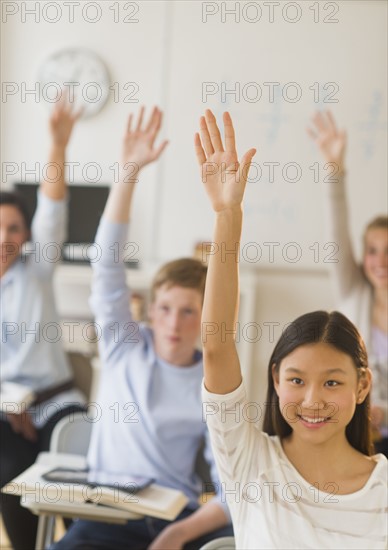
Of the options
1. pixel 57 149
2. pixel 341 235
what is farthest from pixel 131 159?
pixel 341 235

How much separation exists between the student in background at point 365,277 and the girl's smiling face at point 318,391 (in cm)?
73

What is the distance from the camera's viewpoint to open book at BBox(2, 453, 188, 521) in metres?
1.35

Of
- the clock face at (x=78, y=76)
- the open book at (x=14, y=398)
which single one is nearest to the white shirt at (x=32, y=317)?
the open book at (x=14, y=398)

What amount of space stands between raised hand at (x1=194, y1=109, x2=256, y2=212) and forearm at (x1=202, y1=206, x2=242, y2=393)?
0.02 metres

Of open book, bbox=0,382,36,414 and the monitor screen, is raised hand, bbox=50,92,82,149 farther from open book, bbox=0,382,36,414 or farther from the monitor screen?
the monitor screen

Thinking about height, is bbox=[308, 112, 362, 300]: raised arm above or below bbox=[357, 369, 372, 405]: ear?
above

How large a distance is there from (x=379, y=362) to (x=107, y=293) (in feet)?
2.44

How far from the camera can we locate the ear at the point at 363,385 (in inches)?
45.9

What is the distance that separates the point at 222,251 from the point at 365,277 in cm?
110

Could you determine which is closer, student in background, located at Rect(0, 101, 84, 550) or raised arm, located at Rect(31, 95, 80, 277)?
raised arm, located at Rect(31, 95, 80, 277)

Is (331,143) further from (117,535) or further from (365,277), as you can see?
(117,535)

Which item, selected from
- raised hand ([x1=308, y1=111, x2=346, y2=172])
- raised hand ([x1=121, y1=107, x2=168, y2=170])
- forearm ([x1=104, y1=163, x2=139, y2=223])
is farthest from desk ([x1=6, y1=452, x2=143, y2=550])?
raised hand ([x1=308, y1=111, x2=346, y2=172])

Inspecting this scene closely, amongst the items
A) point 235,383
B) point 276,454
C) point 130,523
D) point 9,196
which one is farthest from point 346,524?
point 9,196

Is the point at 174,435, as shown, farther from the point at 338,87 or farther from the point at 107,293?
the point at 338,87
